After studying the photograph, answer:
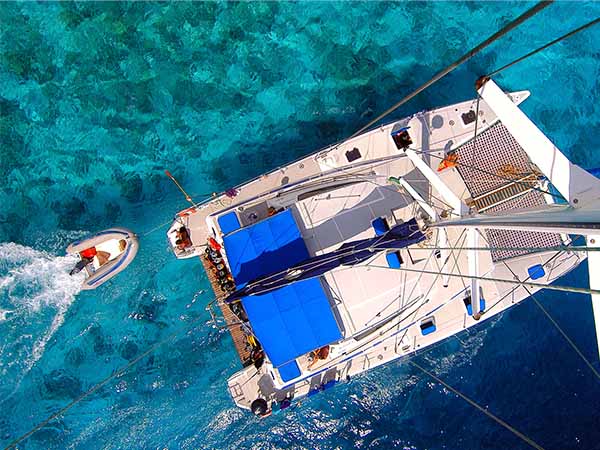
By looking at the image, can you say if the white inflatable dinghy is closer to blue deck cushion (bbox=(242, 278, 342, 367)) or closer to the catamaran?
the catamaran

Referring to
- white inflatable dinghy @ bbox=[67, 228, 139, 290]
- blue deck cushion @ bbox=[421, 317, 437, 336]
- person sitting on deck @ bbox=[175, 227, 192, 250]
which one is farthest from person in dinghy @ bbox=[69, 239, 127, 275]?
blue deck cushion @ bbox=[421, 317, 437, 336]

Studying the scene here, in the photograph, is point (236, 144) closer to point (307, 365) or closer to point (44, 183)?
point (44, 183)

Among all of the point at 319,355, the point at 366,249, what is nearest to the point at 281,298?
the point at 319,355

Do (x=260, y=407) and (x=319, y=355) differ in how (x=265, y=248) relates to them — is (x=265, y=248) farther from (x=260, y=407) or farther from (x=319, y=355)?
(x=260, y=407)

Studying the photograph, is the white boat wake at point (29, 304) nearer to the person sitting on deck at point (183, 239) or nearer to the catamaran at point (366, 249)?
the person sitting on deck at point (183, 239)

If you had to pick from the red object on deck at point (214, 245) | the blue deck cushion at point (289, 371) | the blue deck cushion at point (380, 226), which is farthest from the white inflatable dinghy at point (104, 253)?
the blue deck cushion at point (380, 226)

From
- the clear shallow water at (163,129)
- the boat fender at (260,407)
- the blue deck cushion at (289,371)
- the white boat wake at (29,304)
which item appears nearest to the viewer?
the blue deck cushion at (289,371)

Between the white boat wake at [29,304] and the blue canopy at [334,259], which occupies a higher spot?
the white boat wake at [29,304]
